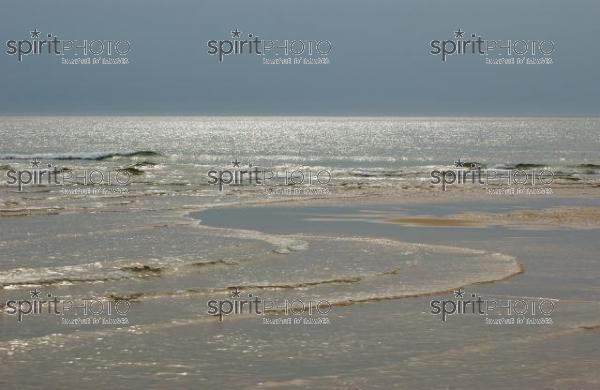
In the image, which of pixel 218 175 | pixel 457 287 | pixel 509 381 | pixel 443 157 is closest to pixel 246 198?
pixel 218 175

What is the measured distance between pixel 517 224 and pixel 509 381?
60.9 ft

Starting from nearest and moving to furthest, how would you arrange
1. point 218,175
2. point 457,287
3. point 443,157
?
point 457,287
point 218,175
point 443,157

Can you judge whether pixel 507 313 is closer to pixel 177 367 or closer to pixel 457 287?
pixel 457 287

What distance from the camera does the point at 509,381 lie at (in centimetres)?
1048

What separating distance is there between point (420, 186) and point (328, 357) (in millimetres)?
39918

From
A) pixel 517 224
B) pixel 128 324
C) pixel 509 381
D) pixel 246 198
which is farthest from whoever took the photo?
pixel 246 198

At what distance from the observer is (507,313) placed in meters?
14.3

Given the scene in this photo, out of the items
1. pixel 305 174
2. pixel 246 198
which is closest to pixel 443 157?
pixel 305 174

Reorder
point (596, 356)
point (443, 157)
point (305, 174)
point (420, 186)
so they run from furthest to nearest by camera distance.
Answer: point (443, 157) < point (305, 174) < point (420, 186) < point (596, 356)

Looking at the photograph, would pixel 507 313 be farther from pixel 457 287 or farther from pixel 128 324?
pixel 128 324

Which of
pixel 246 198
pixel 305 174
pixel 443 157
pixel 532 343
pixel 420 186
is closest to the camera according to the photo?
pixel 532 343

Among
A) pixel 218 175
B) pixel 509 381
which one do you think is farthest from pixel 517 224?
pixel 218 175

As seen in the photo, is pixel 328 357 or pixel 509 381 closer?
pixel 509 381

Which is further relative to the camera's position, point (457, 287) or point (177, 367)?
point (457, 287)
